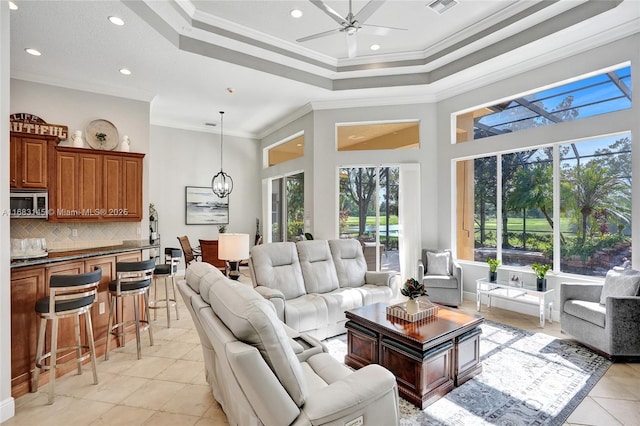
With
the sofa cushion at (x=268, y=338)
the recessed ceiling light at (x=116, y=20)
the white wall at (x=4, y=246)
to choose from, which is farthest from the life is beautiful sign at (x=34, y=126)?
the sofa cushion at (x=268, y=338)

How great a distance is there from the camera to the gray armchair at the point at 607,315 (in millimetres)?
3074

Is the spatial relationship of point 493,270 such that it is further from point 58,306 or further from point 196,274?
point 58,306

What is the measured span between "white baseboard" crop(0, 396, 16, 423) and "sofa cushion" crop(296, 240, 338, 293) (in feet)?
8.70

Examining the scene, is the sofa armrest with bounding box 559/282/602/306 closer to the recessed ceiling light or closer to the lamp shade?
the lamp shade

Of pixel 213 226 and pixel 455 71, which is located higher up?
pixel 455 71

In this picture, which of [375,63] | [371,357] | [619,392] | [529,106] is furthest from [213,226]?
[619,392]

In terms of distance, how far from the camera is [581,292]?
363 cm

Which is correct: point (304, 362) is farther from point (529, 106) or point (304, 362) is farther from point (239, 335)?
point (529, 106)

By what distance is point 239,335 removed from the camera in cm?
147

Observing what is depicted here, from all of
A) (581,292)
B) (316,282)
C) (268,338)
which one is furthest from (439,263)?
(268,338)

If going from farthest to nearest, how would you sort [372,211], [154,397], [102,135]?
[372,211]
[102,135]
[154,397]

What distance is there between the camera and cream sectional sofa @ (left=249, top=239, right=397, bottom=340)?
3377mm

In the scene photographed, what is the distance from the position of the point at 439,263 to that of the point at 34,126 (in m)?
6.15

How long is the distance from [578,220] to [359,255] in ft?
9.65
